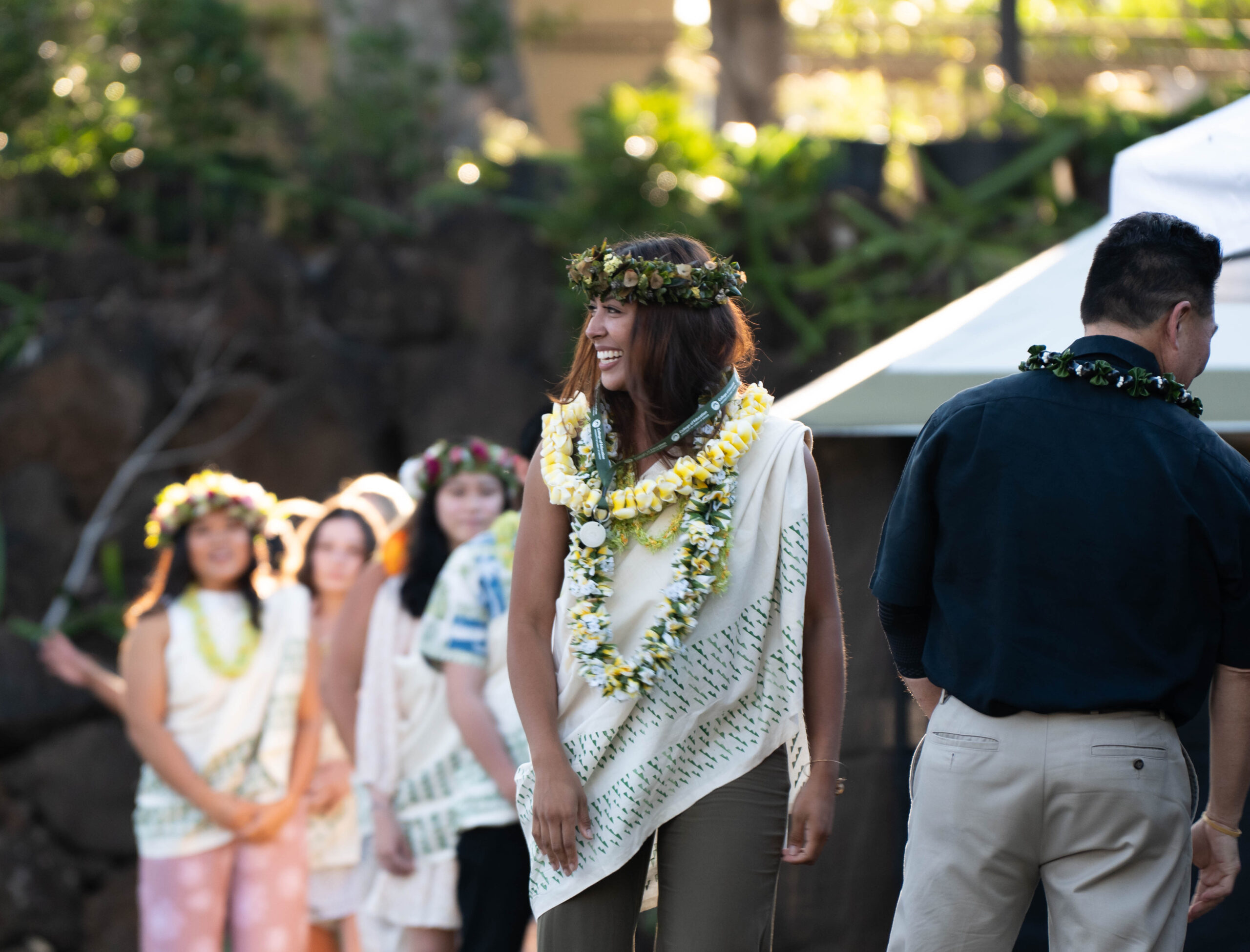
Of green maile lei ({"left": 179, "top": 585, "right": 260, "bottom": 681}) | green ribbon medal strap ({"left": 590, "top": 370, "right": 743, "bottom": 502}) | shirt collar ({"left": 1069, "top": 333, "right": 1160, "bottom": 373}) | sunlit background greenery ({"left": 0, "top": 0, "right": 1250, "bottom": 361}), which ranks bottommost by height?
green maile lei ({"left": 179, "top": 585, "right": 260, "bottom": 681})

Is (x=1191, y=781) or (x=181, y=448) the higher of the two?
(x=1191, y=781)

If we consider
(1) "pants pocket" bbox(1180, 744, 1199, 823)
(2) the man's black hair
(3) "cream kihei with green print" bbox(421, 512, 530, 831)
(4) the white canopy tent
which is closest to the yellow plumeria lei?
(2) the man's black hair

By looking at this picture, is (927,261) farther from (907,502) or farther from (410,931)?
(907,502)

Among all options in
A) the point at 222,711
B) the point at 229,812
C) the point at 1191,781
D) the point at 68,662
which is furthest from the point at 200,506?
the point at 1191,781

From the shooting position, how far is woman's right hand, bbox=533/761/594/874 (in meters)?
2.30

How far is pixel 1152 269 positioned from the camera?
7.52ft

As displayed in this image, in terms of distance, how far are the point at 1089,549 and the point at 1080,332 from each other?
4.63 feet

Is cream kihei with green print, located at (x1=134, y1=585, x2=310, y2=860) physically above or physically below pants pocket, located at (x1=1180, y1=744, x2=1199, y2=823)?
below

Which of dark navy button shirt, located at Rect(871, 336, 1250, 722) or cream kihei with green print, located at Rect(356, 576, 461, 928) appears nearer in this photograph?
dark navy button shirt, located at Rect(871, 336, 1250, 722)

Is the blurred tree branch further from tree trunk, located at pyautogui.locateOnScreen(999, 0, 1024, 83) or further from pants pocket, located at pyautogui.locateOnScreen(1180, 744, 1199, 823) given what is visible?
pants pocket, located at pyautogui.locateOnScreen(1180, 744, 1199, 823)

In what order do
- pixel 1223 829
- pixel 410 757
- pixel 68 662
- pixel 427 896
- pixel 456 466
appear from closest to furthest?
1. pixel 1223 829
2. pixel 427 896
3. pixel 410 757
4. pixel 456 466
5. pixel 68 662

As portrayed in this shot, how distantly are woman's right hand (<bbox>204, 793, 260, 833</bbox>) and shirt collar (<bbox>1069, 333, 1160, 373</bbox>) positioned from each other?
3.40 metres

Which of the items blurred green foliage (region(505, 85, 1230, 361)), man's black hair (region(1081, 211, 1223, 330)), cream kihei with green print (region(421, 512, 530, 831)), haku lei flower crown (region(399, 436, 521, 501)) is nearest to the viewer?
man's black hair (region(1081, 211, 1223, 330))

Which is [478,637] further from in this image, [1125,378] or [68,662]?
[68,662]
